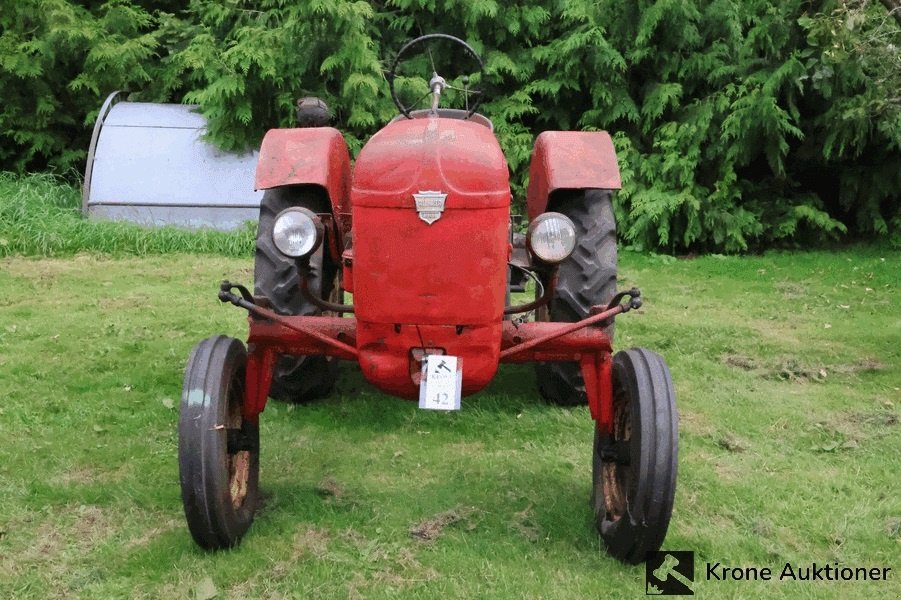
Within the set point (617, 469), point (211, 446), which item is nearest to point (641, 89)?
point (617, 469)

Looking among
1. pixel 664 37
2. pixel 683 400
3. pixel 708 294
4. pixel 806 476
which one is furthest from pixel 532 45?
pixel 806 476

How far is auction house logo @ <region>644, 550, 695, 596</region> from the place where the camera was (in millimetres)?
2635

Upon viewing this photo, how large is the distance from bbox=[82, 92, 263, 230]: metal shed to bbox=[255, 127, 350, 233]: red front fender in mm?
3793

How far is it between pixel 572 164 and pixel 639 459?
1590 millimetres

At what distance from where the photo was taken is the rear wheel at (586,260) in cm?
374

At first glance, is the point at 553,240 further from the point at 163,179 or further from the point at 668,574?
the point at 163,179

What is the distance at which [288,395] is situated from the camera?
13.4 feet

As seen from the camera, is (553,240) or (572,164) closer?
(553,240)

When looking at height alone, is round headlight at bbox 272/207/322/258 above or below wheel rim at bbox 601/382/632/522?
above

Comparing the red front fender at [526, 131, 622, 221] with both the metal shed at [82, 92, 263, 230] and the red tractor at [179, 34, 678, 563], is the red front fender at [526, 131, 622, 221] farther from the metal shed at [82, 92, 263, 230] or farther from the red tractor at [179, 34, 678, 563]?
the metal shed at [82, 92, 263, 230]

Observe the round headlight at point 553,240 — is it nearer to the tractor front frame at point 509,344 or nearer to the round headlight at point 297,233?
the tractor front frame at point 509,344

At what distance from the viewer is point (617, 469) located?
304cm

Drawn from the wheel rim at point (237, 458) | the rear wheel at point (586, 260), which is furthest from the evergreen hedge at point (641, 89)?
the wheel rim at point (237, 458)

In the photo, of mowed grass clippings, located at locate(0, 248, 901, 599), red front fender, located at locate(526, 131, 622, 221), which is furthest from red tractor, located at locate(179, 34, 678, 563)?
red front fender, located at locate(526, 131, 622, 221)
